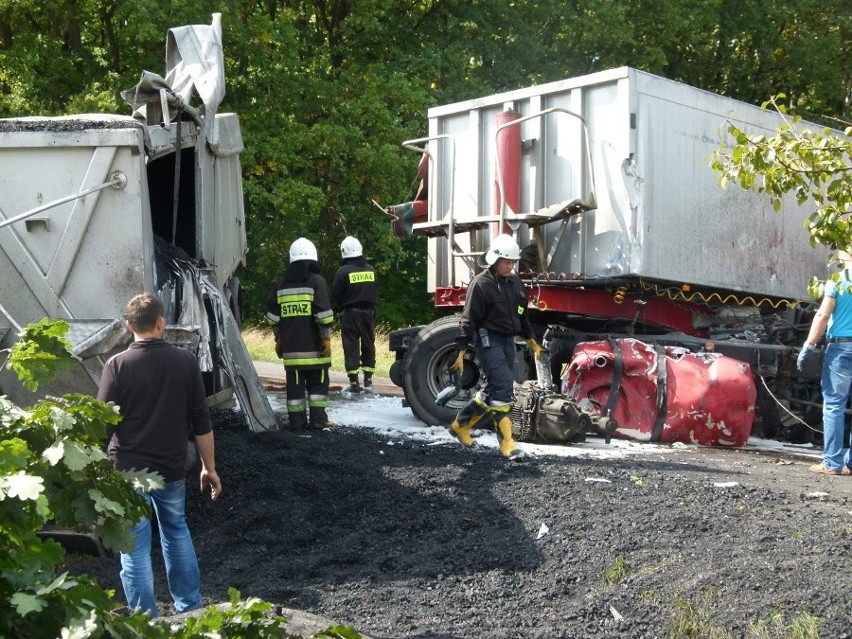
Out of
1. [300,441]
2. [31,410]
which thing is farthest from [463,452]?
[31,410]

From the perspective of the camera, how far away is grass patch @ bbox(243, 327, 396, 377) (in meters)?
15.7

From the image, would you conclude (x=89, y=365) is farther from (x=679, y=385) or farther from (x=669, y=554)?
(x=679, y=385)

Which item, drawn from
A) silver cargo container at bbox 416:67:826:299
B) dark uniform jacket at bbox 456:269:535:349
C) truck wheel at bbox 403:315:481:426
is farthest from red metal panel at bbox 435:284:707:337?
dark uniform jacket at bbox 456:269:535:349

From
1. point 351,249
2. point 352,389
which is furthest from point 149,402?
point 351,249

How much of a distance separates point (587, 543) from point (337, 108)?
1648cm

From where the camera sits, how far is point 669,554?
5672 mm

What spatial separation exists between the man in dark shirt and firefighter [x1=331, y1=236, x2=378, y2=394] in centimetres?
712

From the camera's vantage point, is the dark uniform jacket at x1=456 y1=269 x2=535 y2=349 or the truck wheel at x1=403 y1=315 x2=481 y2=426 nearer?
the dark uniform jacket at x1=456 y1=269 x2=535 y2=349

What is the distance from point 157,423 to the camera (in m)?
4.84

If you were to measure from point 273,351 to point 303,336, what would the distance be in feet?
25.6

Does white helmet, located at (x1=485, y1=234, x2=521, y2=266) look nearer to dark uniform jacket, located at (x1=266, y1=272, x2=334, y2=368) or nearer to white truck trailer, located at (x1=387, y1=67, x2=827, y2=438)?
white truck trailer, located at (x1=387, y1=67, x2=827, y2=438)

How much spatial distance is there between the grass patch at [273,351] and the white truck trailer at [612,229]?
4957mm

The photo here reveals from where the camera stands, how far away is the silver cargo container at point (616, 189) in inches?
375

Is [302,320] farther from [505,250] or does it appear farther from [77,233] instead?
[77,233]
